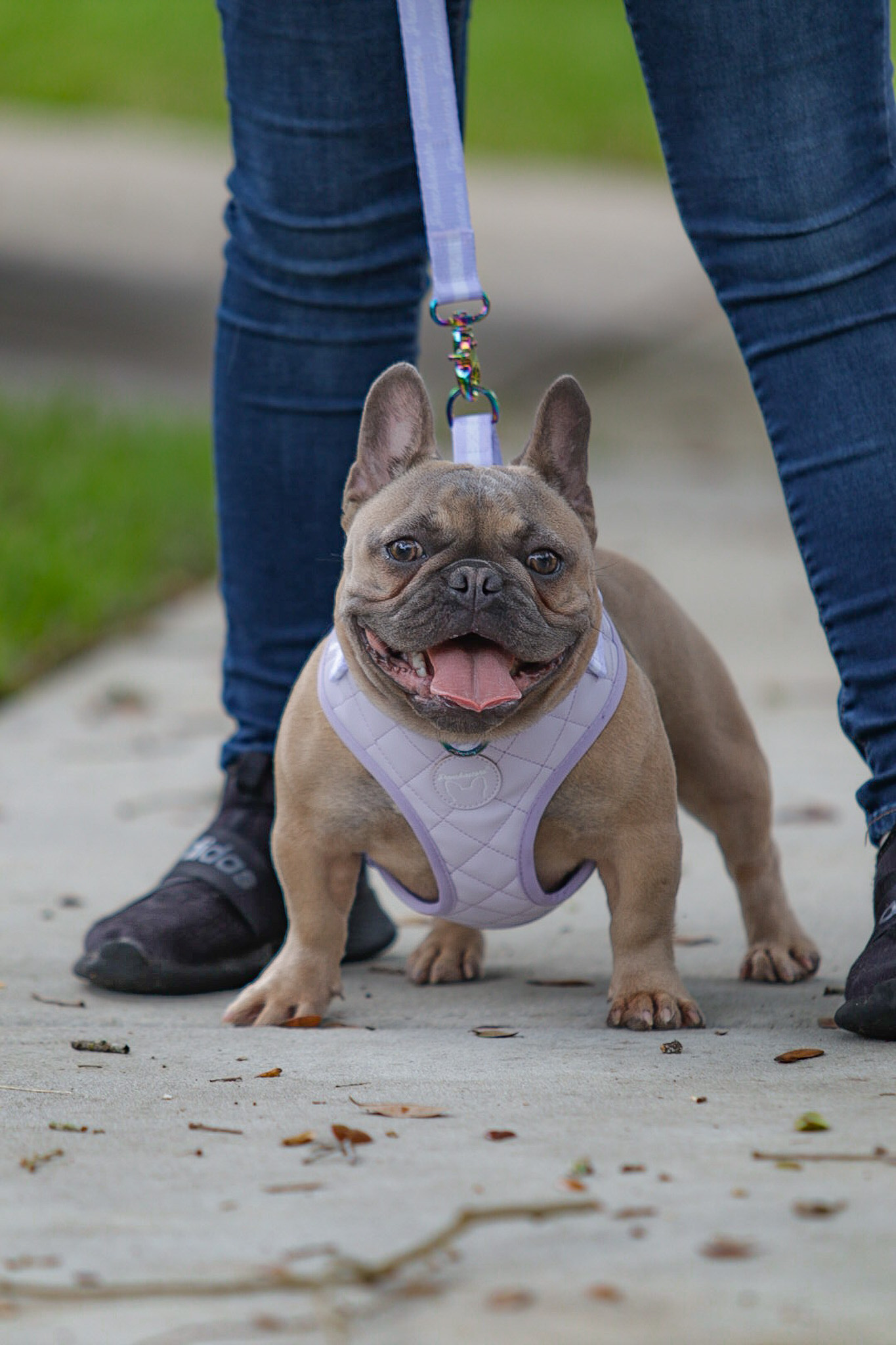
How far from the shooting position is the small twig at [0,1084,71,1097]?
6.66 ft

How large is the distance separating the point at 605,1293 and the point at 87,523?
18.8 ft

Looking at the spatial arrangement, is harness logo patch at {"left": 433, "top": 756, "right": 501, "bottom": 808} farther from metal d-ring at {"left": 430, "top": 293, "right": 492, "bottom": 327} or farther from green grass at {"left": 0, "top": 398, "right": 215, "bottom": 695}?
green grass at {"left": 0, "top": 398, "right": 215, "bottom": 695}

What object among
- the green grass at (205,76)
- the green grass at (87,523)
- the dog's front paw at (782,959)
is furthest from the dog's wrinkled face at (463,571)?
the green grass at (205,76)

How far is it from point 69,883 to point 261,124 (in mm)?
1587

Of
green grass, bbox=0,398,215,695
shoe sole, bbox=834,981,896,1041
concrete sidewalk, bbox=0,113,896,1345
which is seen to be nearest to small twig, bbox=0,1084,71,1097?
concrete sidewalk, bbox=0,113,896,1345

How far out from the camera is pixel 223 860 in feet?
9.77

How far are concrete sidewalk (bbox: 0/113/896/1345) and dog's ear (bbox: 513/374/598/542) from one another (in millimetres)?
815

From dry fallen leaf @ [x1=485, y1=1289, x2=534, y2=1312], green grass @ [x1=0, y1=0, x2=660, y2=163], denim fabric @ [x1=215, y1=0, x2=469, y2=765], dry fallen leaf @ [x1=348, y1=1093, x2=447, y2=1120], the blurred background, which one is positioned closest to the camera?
dry fallen leaf @ [x1=485, y1=1289, x2=534, y2=1312]

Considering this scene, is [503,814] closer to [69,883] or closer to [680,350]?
[69,883]

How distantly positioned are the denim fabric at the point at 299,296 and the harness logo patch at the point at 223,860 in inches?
7.1

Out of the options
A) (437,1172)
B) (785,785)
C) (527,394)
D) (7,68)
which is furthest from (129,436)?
(7,68)

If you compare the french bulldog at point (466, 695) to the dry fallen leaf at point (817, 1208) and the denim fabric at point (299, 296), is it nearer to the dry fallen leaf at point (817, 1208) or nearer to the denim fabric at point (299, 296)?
the denim fabric at point (299, 296)

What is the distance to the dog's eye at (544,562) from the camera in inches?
93.0

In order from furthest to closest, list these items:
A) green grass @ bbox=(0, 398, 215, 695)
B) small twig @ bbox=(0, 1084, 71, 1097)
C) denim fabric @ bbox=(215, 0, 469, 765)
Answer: green grass @ bbox=(0, 398, 215, 695)
denim fabric @ bbox=(215, 0, 469, 765)
small twig @ bbox=(0, 1084, 71, 1097)
